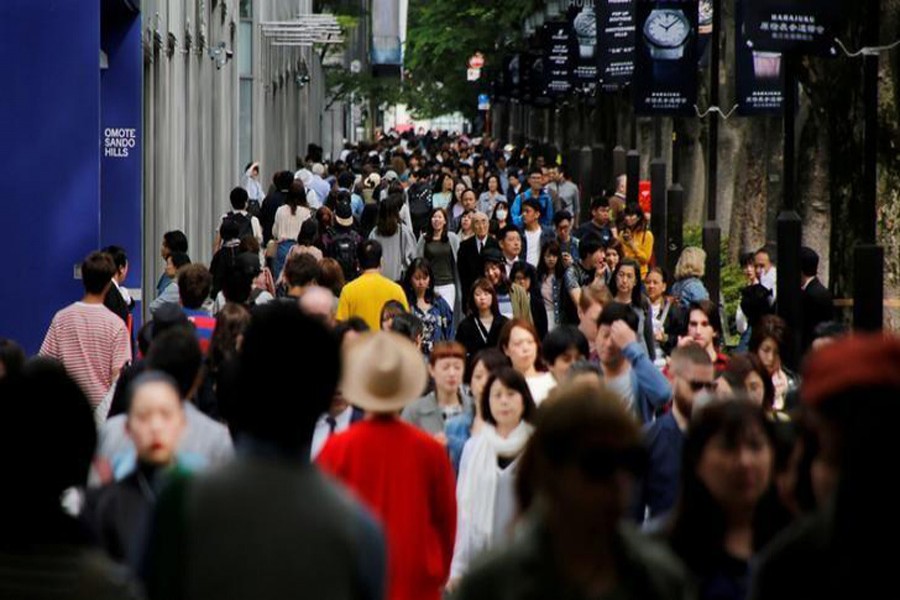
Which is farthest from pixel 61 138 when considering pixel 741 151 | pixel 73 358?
pixel 741 151

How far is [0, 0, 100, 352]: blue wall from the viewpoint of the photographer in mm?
18625

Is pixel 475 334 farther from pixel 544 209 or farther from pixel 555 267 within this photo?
pixel 544 209

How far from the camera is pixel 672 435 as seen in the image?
9.78 meters

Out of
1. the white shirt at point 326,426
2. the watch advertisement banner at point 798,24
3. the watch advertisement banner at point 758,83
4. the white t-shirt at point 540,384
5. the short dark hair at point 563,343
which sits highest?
the watch advertisement banner at point 798,24

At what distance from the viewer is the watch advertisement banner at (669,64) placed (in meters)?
29.8

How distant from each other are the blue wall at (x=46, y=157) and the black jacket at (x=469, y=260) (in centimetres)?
373

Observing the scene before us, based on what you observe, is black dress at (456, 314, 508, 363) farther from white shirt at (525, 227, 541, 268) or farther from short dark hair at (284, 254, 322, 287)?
white shirt at (525, 227, 541, 268)

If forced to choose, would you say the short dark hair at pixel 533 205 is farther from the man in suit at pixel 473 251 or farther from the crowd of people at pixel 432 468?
the crowd of people at pixel 432 468

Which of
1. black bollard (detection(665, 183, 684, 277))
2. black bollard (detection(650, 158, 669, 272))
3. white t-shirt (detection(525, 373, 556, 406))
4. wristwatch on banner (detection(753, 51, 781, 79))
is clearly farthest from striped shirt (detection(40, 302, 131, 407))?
black bollard (detection(650, 158, 669, 272))

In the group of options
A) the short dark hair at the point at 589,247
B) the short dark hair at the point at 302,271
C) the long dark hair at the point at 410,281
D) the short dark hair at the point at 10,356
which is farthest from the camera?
the short dark hair at the point at 589,247

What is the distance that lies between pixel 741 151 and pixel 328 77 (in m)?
56.8

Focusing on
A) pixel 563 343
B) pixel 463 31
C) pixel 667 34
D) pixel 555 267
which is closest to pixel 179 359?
pixel 563 343

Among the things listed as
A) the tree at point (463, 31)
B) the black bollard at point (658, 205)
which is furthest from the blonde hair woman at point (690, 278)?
the tree at point (463, 31)

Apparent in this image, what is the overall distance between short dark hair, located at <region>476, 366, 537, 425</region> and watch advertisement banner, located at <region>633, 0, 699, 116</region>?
1933cm
